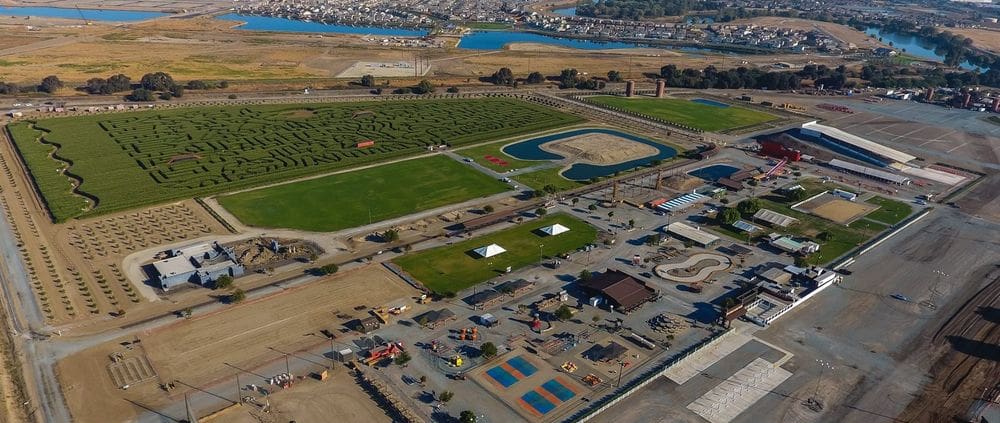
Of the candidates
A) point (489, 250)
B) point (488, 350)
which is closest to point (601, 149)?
point (489, 250)

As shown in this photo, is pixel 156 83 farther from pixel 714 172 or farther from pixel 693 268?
pixel 693 268

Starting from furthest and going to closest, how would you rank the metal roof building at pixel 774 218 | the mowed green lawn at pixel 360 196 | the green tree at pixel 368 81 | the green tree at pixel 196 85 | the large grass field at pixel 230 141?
the green tree at pixel 368 81 < the green tree at pixel 196 85 < the large grass field at pixel 230 141 < the metal roof building at pixel 774 218 < the mowed green lawn at pixel 360 196

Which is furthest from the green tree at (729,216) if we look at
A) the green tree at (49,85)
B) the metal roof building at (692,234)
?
the green tree at (49,85)

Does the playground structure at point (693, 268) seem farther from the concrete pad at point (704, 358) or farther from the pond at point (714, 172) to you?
the pond at point (714, 172)

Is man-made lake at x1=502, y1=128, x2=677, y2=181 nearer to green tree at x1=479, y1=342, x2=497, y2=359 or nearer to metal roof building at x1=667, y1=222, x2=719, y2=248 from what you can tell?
metal roof building at x1=667, y1=222, x2=719, y2=248

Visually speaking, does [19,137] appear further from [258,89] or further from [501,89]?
[501,89]

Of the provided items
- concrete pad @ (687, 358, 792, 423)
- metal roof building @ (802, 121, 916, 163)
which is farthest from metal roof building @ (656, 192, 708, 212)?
metal roof building @ (802, 121, 916, 163)
